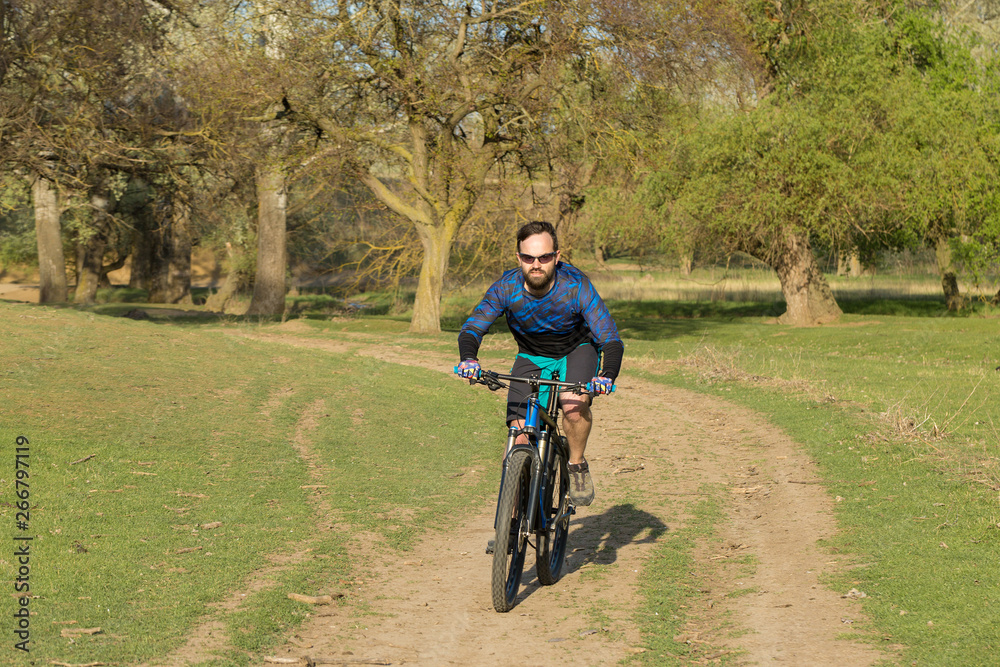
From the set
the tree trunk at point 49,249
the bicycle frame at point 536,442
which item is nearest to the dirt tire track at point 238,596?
the bicycle frame at point 536,442

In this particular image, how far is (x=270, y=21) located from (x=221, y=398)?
50.8ft

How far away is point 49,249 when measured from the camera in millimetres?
33000

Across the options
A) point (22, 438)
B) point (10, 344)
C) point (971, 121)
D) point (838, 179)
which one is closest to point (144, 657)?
point (22, 438)

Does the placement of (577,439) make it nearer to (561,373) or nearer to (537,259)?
(561,373)

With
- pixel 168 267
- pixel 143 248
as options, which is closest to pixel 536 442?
pixel 168 267

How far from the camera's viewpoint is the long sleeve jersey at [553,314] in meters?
6.14

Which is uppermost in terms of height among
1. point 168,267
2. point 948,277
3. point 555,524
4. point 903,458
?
point 948,277

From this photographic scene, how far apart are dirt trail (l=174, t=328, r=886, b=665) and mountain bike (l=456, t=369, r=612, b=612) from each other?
9.2 inches

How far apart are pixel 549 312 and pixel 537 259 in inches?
14.2

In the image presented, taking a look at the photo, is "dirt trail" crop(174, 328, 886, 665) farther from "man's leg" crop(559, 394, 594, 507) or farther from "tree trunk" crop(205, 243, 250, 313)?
"tree trunk" crop(205, 243, 250, 313)

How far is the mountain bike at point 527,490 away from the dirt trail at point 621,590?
232 millimetres

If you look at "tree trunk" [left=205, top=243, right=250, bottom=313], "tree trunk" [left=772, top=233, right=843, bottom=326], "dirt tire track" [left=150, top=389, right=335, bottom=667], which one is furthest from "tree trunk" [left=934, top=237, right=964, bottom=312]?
"dirt tire track" [left=150, top=389, right=335, bottom=667]

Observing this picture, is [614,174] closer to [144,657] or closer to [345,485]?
[345,485]

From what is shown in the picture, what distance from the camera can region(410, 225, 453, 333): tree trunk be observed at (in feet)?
89.9
